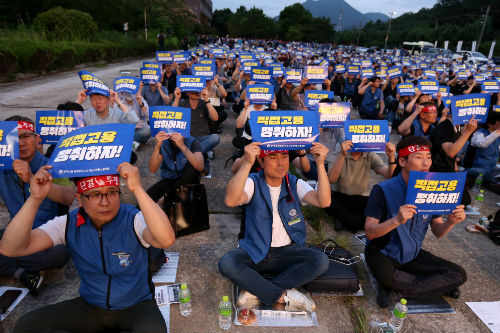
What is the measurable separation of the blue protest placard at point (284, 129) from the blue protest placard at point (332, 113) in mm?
2019

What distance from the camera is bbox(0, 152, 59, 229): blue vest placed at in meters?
3.34

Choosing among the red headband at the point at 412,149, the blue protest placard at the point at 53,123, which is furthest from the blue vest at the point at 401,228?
the blue protest placard at the point at 53,123

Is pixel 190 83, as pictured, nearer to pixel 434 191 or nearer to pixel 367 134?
pixel 367 134

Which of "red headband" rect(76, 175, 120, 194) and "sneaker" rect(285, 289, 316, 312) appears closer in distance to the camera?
"red headband" rect(76, 175, 120, 194)

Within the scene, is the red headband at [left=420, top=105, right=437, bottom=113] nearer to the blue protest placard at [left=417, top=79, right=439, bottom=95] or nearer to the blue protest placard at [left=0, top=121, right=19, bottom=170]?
the blue protest placard at [left=417, top=79, right=439, bottom=95]

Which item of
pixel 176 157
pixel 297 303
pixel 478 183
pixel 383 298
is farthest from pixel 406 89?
pixel 297 303

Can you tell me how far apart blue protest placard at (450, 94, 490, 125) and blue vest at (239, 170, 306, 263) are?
3.84 m

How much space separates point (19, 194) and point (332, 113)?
14.2ft

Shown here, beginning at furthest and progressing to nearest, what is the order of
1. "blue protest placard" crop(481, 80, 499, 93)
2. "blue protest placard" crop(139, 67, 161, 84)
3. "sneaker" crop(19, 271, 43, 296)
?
"blue protest placard" crop(481, 80, 499, 93) → "blue protest placard" crop(139, 67, 161, 84) → "sneaker" crop(19, 271, 43, 296)

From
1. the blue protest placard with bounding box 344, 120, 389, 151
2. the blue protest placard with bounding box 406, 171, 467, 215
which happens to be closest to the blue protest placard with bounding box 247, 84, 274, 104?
the blue protest placard with bounding box 344, 120, 389, 151

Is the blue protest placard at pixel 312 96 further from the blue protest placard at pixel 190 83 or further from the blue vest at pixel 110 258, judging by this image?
the blue vest at pixel 110 258

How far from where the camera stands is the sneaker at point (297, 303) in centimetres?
310

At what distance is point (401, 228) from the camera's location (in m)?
3.32

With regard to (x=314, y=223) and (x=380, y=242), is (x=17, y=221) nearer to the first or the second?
(x=380, y=242)
